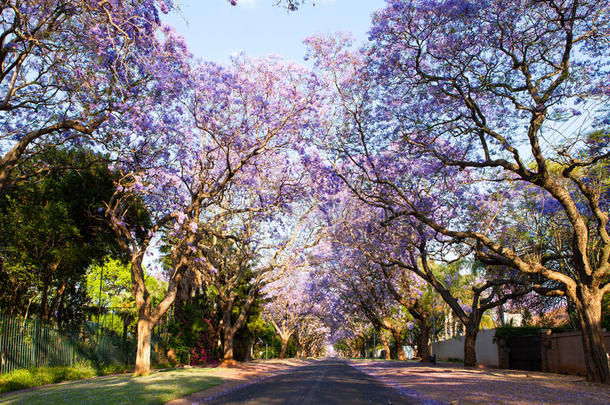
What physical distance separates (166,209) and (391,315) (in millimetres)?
22809

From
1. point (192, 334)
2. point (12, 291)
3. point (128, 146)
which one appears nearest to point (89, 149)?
point (128, 146)

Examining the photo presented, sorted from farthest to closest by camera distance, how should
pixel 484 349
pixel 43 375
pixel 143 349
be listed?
1. pixel 484 349
2. pixel 143 349
3. pixel 43 375

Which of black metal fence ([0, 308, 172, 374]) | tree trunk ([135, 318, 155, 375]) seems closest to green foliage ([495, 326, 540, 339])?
tree trunk ([135, 318, 155, 375])

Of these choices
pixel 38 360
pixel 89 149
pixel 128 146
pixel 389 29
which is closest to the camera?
pixel 389 29

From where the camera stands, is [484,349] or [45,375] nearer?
[45,375]

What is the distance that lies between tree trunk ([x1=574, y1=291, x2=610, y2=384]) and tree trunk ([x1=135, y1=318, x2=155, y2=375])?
13706 millimetres

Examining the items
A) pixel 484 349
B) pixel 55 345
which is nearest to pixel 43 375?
pixel 55 345

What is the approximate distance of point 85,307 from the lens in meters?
27.2

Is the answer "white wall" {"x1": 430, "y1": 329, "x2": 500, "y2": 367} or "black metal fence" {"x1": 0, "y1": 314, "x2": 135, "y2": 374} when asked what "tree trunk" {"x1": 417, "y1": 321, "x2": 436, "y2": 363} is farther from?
"black metal fence" {"x1": 0, "y1": 314, "x2": 135, "y2": 374}

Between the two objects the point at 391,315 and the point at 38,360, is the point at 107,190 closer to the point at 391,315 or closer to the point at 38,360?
the point at 38,360

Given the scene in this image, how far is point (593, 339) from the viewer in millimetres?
12125

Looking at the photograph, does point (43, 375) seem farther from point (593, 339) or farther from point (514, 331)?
point (514, 331)

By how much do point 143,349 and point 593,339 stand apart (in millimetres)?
13933

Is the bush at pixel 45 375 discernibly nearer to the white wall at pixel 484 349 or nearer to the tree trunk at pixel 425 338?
the tree trunk at pixel 425 338
